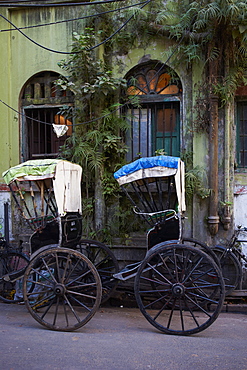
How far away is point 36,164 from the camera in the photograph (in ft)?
19.0

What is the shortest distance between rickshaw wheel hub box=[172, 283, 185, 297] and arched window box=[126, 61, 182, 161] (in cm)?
336

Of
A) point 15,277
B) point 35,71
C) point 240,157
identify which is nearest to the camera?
point 15,277

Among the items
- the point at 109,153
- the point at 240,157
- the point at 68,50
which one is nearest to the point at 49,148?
the point at 109,153

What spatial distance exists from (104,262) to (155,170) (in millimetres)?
2397

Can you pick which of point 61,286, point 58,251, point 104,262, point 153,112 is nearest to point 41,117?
point 153,112

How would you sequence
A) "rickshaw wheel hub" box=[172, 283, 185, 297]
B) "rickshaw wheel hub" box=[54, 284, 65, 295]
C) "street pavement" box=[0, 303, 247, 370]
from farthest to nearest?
"rickshaw wheel hub" box=[54, 284, 65, 295] < "rickshaw wheel hub" box=[172, 283, 185, 297] < "street pavement" box=[0, 303, 247, 370]

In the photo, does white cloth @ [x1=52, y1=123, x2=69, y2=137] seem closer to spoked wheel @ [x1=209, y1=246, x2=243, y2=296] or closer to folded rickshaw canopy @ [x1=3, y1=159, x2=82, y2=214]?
folded rickshaw canopy @ [x1=3, y1=159, x2=82, y2=214]

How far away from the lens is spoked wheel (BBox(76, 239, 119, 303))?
651 centimetres

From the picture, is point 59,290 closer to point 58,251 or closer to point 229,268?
point 58,251

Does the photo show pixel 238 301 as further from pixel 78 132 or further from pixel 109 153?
pixel 78 132

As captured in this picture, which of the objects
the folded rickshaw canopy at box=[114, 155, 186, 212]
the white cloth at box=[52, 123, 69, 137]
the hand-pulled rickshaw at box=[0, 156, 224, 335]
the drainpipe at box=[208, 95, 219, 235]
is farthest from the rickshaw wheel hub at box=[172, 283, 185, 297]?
the white cloth at box=[52, 123, 69, 137]

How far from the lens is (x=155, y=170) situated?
18.1 feet

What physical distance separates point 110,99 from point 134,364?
5.31 meters

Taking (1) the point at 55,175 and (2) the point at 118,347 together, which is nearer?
(2) the point at 118,347
